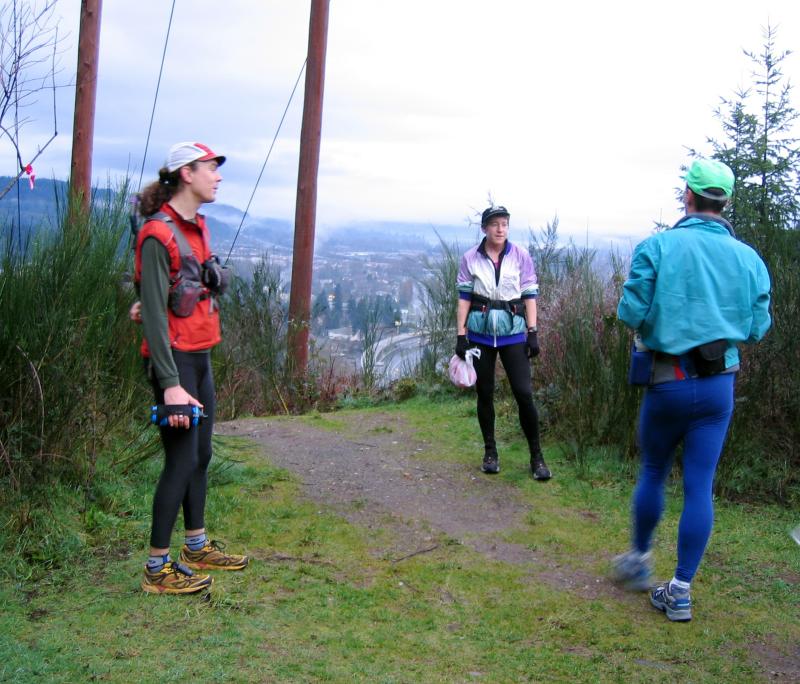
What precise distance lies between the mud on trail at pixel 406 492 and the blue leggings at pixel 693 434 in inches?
22.0

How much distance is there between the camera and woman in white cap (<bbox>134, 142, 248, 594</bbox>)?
145 inches

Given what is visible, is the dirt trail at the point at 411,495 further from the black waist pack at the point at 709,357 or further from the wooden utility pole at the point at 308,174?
the wooden utility pole at the point at 308,174

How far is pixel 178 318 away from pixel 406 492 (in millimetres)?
2565

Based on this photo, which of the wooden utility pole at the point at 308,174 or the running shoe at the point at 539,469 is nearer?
the running shoe at the point at 539,469

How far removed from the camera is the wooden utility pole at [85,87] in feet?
30.7

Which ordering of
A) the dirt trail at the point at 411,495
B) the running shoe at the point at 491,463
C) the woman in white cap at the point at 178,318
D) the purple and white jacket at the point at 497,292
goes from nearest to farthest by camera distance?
1. the woman in white cap at the point at 178,318
2. the dirt trail at the point at 411,495
3. the purple and white jacket at the point at 497,292
4. the running shoe at the point at 491,463

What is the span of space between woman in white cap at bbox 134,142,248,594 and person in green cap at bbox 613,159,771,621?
188cm

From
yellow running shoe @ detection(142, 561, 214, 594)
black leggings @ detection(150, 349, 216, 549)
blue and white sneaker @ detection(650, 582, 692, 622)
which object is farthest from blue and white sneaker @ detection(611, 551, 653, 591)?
black leggings @ detection(150, 349, 216, 549)

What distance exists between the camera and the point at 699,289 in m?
3.72

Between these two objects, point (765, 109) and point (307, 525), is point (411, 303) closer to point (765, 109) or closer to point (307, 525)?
point (765, 109)

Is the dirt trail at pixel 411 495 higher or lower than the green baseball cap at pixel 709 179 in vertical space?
lower

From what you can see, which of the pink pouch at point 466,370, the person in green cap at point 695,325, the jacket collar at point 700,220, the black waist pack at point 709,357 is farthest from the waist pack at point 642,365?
the pink pouch at point 466,370

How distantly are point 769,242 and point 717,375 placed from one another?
8.29 feet

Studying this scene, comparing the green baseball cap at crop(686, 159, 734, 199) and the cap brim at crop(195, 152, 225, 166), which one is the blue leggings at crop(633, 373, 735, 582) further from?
the cap brim at crop(195, 152, 225, 166)
